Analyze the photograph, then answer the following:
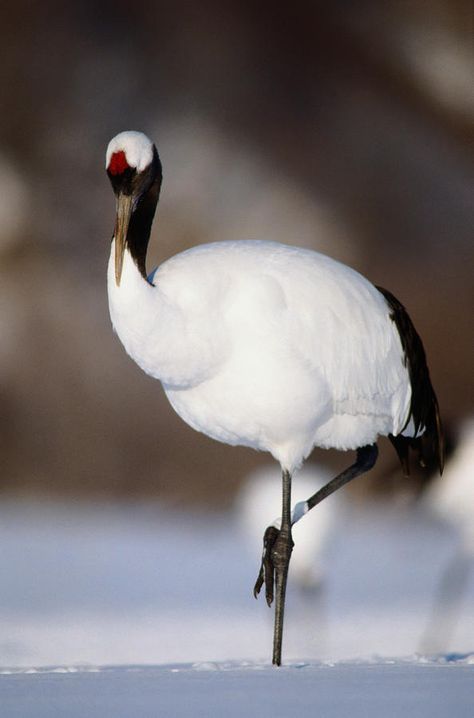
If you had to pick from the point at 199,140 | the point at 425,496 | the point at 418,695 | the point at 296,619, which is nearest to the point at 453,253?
the point at 199,140

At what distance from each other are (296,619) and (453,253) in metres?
2.86

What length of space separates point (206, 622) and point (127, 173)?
179 cm

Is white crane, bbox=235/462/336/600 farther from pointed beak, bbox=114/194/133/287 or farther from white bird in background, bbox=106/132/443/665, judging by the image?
pointed beak, bbox=114/194/133/287

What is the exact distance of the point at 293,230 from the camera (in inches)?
273

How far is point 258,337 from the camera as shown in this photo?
3.28 meters

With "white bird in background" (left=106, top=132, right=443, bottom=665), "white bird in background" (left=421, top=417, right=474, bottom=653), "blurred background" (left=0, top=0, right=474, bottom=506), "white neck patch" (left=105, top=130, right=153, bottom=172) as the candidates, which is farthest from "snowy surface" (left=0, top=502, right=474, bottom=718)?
"white neck patch" (left=105, top=130, right=153, bottom=172)

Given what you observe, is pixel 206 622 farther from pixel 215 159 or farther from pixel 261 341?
pixel 215 159

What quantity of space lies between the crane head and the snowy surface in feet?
3.45

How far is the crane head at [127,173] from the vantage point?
124 inches

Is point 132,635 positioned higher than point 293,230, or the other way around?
point 293,230

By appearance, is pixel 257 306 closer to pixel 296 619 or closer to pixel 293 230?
pixel 296 619

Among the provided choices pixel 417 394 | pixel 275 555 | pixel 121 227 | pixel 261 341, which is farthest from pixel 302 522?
pixel 121 227

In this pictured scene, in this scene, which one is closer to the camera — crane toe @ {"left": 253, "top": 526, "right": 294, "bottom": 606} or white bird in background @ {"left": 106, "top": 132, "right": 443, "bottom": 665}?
white bird in background @ {"left": 106, "top": 132, "right": 443, "bottom": 665}

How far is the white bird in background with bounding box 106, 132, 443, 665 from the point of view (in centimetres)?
317
